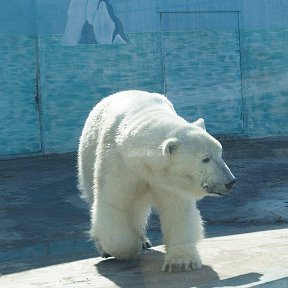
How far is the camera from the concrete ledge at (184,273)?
16.4 feet

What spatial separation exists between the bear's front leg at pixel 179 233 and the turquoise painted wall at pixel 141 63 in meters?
7.51

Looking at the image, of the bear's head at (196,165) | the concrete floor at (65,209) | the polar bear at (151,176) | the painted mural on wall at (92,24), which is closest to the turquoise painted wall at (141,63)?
the painted mural on wall at (92,24)

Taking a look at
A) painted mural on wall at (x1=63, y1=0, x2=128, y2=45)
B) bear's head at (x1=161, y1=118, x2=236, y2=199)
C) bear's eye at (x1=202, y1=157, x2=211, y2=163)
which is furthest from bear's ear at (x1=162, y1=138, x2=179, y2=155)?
painted mural on wall at (x1=63, y1=0, x2=128, y2=45)

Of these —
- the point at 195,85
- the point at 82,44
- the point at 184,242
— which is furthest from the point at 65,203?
the point at 195,85

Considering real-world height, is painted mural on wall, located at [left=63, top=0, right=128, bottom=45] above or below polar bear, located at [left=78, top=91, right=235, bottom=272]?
above

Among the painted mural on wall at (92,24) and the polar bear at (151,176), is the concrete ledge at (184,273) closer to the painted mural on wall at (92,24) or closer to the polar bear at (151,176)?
the polar bear at (151,176)

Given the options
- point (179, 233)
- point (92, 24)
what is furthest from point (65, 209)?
point (92, 24)

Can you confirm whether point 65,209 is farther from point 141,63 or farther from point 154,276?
point 141,63

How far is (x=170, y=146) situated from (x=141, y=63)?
9157mm

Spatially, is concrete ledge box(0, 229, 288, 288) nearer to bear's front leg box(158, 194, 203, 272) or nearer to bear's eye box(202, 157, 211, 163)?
bear's front leg box(158, 194, 203, 272)

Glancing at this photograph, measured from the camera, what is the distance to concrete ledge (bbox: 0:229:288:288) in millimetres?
5004

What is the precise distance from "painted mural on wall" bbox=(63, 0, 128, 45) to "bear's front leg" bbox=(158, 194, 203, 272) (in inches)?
323

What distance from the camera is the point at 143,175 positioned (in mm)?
5223

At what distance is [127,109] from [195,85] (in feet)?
29.9
